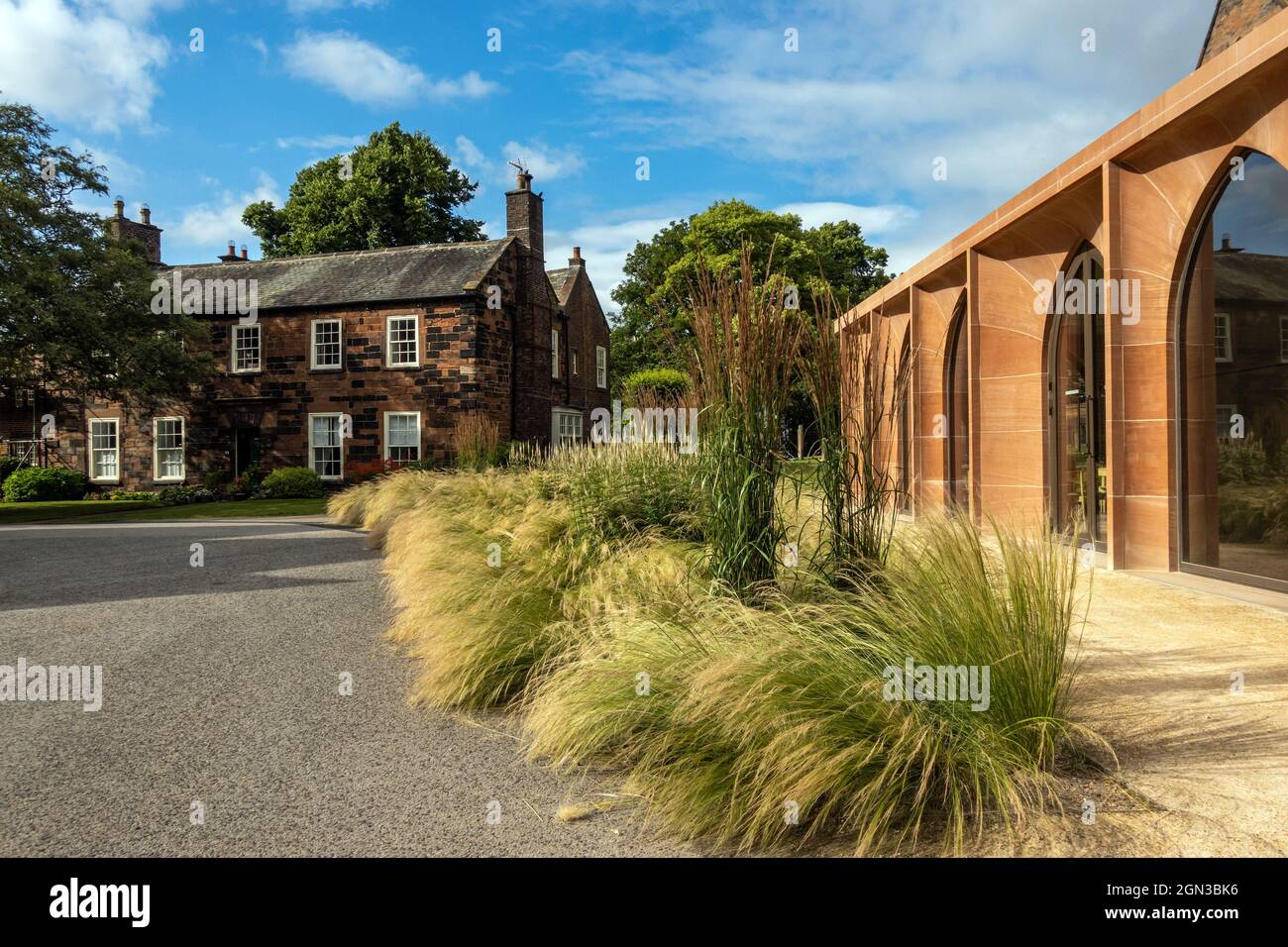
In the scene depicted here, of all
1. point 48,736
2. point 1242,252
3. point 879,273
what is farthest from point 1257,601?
point 879,273

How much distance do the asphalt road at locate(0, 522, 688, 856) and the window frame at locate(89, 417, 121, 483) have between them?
20452mm

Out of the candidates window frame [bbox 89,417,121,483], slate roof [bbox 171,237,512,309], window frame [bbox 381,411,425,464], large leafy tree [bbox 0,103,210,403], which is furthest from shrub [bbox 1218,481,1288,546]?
window frame [bbox 89,417,121,483]

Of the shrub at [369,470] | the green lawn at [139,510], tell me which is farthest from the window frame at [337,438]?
the green lawn at [139,510]

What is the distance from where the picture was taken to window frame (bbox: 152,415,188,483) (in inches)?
953

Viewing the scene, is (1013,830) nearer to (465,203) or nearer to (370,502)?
(370,502)

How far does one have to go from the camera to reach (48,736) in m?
3.93

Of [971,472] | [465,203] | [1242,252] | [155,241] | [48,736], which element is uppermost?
[465,203]

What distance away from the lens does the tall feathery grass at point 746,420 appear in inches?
167

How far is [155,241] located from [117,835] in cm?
3172

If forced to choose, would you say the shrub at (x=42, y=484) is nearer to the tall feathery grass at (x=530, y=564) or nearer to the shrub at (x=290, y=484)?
the shrub at (x=290, y=484)

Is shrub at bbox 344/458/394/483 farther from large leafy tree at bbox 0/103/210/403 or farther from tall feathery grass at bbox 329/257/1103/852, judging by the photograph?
tall feathery grass at bbox 329/257/1103/852

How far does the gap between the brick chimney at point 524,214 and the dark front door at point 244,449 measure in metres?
9.77

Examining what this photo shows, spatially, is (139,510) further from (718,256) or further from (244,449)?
(718,256)

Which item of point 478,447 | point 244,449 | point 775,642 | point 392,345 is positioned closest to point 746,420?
point 775,642
